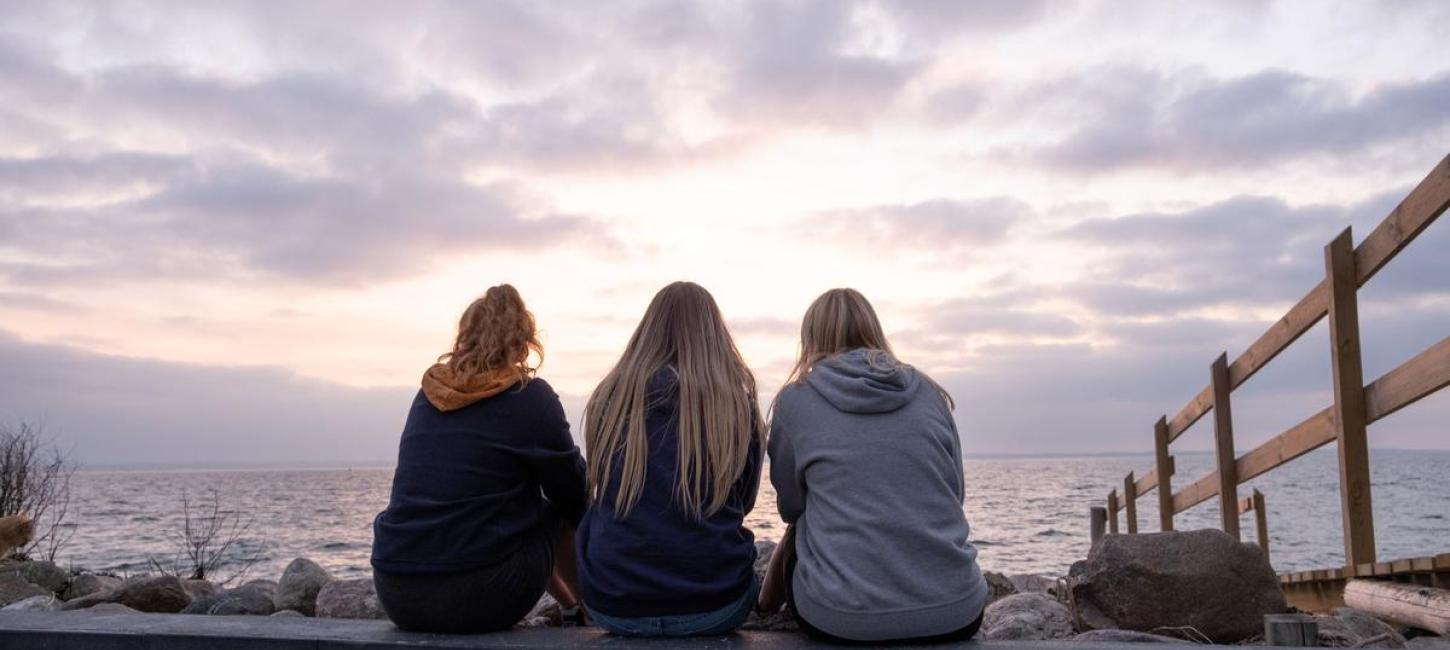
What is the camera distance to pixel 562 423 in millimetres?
3779

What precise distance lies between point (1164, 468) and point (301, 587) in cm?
730

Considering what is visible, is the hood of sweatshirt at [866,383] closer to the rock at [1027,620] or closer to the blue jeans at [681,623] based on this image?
the blue jeans at [681,623]

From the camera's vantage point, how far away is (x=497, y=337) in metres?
3.72

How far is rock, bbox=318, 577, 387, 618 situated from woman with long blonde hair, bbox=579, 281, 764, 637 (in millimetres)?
2609

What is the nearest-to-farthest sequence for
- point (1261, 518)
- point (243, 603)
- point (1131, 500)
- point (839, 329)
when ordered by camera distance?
point (839, 329)
point (243, 603)
point (1261, 518)
point (1131, 500)

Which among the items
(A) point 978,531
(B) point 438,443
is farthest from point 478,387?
(A) point 978,531

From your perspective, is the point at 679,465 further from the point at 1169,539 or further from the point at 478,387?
the point at 1169,539

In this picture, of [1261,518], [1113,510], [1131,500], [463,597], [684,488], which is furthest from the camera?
[1113,510]

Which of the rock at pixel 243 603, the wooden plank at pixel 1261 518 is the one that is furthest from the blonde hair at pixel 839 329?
the wooden plank at pixel 1261 518

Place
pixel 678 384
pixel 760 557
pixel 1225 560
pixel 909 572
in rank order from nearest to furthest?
pixel 909 572 → pixel 678 384 → pixel 1225 560 → pixel 760 557

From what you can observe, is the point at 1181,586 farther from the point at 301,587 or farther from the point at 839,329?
the point at 301,587

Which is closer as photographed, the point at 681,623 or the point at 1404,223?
the point at 681,623

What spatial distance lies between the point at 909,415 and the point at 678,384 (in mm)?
746

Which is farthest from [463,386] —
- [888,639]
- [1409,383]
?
[1409,383]
